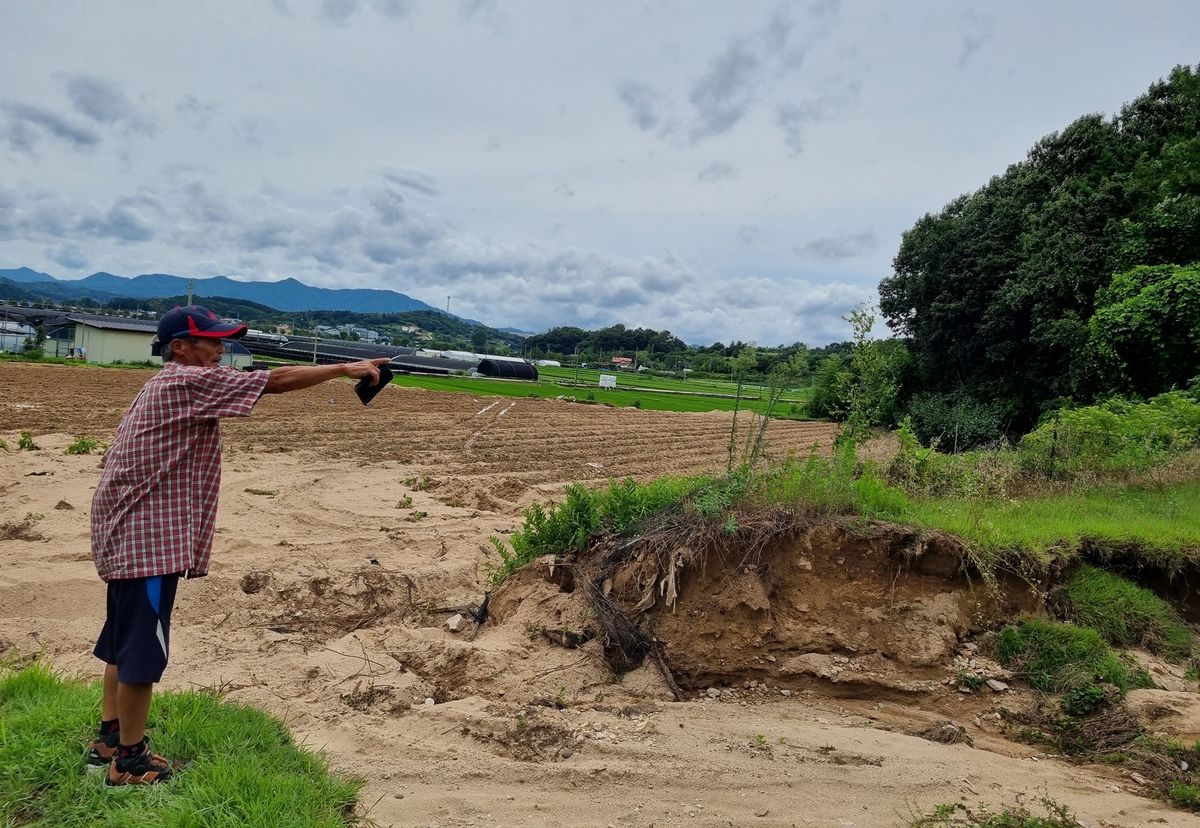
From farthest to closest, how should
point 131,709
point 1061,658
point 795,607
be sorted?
point 795,607 → point 1061,658 → point 131,709

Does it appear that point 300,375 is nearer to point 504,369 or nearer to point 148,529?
point 148,529

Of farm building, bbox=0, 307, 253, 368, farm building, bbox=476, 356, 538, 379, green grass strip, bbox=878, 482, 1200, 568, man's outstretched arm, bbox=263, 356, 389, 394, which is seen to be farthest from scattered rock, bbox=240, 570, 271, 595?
farm building, bbox=476, 356, 538, 379

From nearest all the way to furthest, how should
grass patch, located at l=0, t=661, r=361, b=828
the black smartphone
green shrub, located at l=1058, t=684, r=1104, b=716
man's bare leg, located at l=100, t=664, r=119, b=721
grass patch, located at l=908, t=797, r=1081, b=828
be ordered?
1. grass patch, located at l=0, t=661, r=361, b=828
2. man's bare leg, located at l=100, t=664, r=119, b=721
3. grass patch, located at l=908, t=797, r=1081, b=828
4. the black smartphone
5. green shrub, located at l=1058, t=684, r=1104, b=716

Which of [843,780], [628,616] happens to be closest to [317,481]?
[628,616]

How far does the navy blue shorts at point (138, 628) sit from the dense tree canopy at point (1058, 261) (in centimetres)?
1530

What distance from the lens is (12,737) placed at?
9.39ft

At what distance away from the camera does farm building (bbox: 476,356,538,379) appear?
57684 mm

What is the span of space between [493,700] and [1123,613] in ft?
14.9

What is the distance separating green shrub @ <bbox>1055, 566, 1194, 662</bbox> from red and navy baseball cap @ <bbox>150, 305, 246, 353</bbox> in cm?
572

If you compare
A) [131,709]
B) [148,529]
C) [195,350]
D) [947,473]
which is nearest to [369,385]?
[195,350]

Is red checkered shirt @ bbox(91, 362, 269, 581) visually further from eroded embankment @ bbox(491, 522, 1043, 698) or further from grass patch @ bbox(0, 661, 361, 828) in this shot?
eroded embankment @ bbox(491, 522, 1043, 698)

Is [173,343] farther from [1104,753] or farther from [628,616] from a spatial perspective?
[1104,753]

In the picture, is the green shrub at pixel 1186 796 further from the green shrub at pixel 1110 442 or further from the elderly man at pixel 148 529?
the green shrub at pixel 1110 442

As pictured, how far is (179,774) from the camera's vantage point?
9.21 ft
